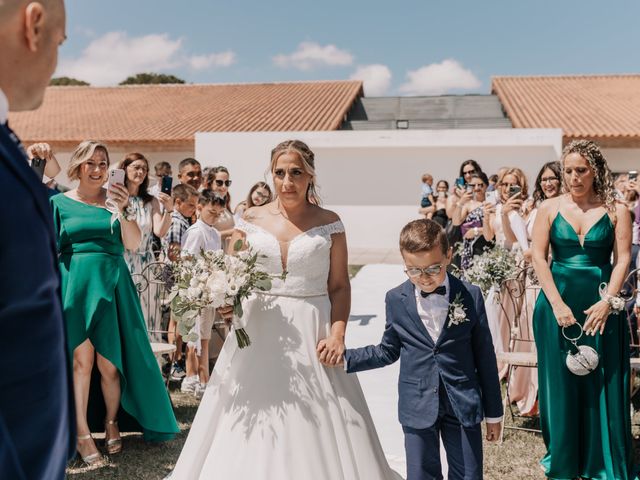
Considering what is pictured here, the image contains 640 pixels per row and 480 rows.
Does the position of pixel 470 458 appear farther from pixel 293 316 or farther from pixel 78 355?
pixel 78 355

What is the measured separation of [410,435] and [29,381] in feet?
7.49

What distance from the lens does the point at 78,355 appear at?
4.48 m

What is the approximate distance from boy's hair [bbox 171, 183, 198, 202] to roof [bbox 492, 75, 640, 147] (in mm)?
16731

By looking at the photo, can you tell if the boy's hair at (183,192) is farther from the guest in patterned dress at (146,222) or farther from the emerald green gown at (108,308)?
the emerald green gown at (108,308)

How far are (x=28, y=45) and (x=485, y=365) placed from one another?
2.55 meters

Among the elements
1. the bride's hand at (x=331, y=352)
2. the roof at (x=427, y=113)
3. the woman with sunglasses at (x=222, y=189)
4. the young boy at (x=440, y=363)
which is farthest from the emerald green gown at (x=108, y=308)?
the roof at (x=427, y=113)

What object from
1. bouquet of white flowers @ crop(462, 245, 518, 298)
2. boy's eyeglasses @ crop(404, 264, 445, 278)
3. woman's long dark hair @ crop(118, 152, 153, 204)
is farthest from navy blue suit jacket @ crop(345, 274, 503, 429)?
woman's long dark hair @ crop(118, 152, 153, 204)

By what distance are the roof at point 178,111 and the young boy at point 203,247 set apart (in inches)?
693

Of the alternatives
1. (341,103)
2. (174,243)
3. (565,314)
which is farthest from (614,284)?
(341,103)

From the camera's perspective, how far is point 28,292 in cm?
116

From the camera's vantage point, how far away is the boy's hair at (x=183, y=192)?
720cm

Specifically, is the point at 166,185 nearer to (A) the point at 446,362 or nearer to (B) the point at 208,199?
(B) the point at 208,199

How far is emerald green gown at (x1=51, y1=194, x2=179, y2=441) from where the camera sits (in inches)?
171

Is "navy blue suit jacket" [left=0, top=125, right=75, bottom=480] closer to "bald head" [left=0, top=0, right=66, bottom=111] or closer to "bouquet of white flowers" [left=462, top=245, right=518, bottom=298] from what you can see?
"bald head" [left=0, top=0, right=66, bottom=111]
